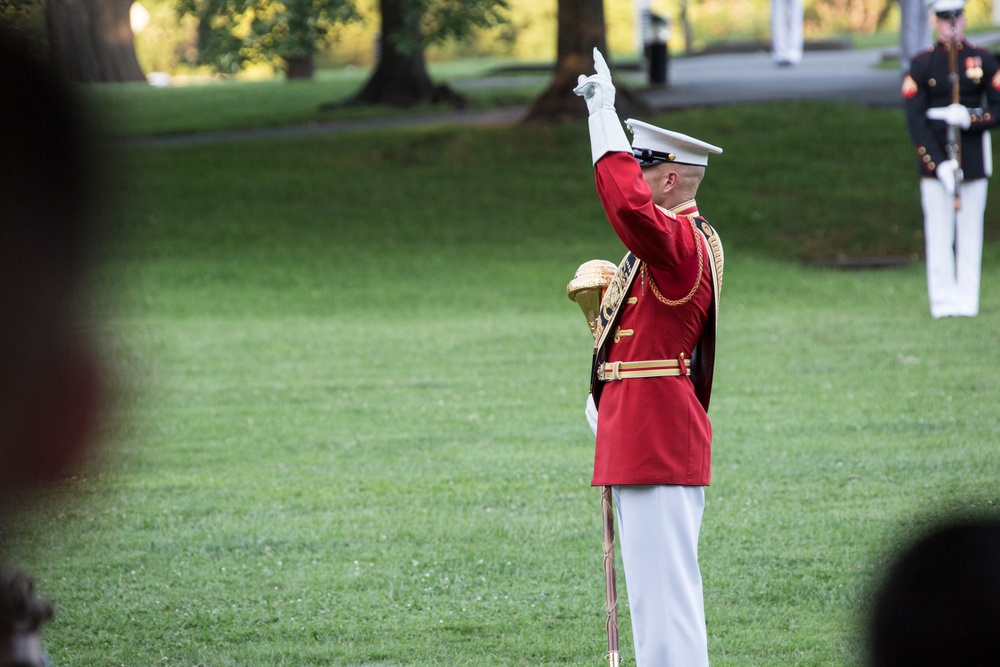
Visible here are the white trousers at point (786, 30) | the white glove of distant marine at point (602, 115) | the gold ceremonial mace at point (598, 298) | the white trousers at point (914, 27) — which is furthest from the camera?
the white trousers at point (786, 30)

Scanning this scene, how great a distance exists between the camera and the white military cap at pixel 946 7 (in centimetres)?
1112

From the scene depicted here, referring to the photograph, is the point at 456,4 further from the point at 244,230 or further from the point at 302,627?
the point at 302,627

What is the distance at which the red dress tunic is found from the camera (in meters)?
3.82

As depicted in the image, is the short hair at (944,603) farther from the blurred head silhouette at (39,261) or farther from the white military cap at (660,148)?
the white military cap at (660,148)

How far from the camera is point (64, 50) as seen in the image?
1131 millimetres

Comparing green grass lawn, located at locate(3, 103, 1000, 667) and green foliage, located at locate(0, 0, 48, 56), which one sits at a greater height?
green foliage, located at locate(0, 0, 48, 56)

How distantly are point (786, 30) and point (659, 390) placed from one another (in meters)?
26.5

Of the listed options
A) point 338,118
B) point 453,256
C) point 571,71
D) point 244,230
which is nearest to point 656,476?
point 453,256

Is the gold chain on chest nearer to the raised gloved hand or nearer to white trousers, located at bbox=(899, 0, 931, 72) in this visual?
the raised gloved hand

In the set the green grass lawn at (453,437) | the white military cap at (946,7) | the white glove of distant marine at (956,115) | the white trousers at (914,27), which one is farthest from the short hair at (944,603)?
the white trousers at (914,27)

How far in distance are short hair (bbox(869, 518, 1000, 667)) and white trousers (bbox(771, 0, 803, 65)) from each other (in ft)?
91.5

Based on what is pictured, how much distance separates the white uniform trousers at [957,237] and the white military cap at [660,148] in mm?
8342

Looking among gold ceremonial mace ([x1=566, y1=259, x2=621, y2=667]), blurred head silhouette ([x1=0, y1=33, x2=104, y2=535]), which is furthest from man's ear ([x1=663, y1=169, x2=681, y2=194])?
blurred head silhouette ([x1=0, y1=33, x2=104, y2=535])

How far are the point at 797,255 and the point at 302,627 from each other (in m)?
12.7
